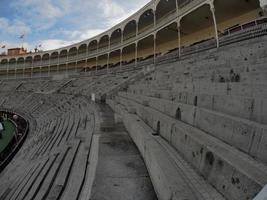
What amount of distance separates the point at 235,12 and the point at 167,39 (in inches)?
386

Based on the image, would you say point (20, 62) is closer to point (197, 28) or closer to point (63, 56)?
point (63, 56)

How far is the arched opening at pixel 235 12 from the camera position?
1770cm

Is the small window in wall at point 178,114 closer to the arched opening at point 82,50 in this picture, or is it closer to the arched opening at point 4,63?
the arched opening at point 82,50

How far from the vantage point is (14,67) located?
173 ft

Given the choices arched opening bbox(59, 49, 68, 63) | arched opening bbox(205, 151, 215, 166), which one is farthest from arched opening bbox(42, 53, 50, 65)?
arched opening bbox(205, 151, 215, 166)

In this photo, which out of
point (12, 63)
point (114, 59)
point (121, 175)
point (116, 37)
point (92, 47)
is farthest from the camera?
point (12, 63)

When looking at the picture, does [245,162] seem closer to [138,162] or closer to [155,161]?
[155,161]

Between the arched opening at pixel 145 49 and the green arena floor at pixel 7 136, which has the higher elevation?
the arched opening at pixel 145 49

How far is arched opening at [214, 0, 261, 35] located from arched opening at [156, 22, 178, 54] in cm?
477

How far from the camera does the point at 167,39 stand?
28203 millimetres

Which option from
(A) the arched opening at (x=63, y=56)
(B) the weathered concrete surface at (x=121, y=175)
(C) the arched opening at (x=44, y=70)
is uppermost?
(A) the arched opening at (x=63, y=56)

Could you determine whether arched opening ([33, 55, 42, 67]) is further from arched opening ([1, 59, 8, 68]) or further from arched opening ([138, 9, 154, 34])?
arched opening ([138, 9, 154, 34])

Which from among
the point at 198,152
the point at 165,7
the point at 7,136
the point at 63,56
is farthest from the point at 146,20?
the point at 198,152

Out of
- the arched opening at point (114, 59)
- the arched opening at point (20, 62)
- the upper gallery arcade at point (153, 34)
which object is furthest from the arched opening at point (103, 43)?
the arched opening at point (20, 62)
